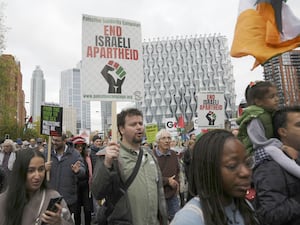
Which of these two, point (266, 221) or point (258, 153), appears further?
point (258, 153)

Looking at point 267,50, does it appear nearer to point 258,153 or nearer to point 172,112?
point 258,153

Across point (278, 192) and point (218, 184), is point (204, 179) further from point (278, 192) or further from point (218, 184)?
point (278, 192)

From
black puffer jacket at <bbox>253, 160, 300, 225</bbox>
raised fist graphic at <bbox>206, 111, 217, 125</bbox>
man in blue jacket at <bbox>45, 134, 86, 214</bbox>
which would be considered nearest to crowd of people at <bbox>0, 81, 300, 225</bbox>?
black puffer jacket at <bbox>253, 160, 300, 225</bbox>

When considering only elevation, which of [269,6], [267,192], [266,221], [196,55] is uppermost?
[196,55]

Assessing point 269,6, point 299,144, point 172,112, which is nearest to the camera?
point 299,144

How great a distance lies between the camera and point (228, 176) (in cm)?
156

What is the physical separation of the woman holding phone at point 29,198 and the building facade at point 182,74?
100 metres

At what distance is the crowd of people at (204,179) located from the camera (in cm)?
157

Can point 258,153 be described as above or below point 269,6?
below

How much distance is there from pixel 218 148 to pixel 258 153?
103 centimetres

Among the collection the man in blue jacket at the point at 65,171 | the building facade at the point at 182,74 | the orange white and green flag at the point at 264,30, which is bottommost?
the man in blue jacket at the point at 65,171

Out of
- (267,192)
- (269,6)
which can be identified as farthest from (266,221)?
(269,6)

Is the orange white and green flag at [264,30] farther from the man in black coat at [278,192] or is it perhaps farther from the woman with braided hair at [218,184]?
the woman with braided hair at [218,184]

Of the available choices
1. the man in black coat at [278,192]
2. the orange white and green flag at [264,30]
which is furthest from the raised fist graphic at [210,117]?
the man in black coat at [278,192]
